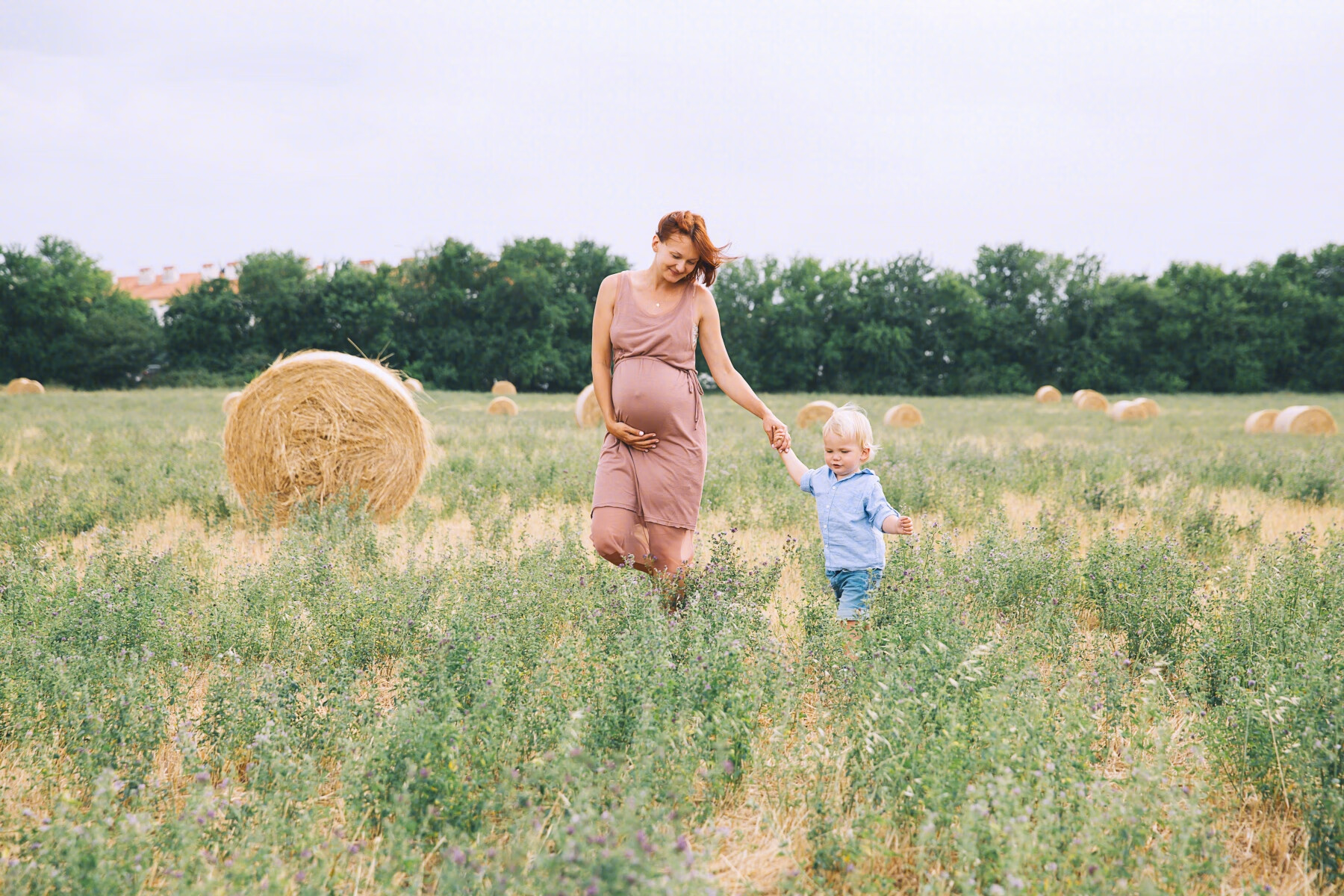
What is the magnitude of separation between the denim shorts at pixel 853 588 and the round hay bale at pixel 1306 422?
19.3m

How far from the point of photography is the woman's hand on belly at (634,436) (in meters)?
4.65

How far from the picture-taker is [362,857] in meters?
2.56

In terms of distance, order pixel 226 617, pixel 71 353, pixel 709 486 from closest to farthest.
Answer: pixel 226 617 → pixel 709 486 → pixel 71 353

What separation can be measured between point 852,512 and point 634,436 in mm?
1198

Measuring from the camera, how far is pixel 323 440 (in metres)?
8.52

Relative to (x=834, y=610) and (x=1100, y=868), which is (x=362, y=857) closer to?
(x=1100, y=868)

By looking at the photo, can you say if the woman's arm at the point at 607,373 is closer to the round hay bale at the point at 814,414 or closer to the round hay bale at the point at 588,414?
the round hay bale at the point at 588,414

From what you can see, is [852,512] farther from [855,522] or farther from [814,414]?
[814,414]

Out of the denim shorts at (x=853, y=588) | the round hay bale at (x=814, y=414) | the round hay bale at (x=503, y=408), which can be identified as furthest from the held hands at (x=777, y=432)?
the round hay bale at (x=503, y=408)

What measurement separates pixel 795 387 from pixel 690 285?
4436 centimetres

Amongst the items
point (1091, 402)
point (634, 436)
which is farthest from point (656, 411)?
point (1091, 402)

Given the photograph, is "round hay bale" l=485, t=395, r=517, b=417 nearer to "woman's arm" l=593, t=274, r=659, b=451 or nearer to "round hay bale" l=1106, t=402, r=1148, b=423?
"round hay bale" l=1106, t=402, r=1148, b=423

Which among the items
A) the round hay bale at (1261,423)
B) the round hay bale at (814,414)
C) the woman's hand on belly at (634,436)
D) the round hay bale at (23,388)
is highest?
the round hay bale at (23,388)

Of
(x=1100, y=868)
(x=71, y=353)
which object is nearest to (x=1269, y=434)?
(x=1100, y=868)
